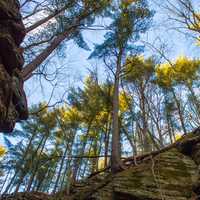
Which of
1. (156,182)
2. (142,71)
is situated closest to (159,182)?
(156,182)

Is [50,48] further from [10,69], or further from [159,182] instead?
[159,182]

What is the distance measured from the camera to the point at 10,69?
634 centimetres

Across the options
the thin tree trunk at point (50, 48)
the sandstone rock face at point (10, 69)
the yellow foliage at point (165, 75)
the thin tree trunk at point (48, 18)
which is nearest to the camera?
the sandstone rock face at point (10, 69)

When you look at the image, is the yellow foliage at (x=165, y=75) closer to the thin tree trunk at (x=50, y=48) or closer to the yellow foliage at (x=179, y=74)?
the yellow foliage at (x=179, y=74)

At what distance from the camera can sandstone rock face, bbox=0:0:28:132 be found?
18.8 ft

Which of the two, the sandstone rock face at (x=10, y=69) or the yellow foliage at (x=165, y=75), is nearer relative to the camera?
the sandstone rock face at (x=10, y=69)

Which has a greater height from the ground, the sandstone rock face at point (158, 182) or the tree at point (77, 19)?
the tree at point (77, 19)

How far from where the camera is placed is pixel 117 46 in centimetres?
988

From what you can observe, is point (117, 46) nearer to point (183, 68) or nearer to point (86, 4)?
point (86, 4)

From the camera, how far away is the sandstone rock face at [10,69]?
5.72 meters

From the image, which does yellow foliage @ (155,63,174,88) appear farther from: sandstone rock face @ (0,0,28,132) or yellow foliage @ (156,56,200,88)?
sandstone rock face @ (0,0,28,132)

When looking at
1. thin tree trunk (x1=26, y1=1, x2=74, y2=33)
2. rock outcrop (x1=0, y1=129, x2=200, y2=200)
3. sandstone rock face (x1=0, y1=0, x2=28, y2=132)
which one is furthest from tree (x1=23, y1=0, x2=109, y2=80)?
rock outcrop (x1=0, y1=129, x2=200, y2=200)

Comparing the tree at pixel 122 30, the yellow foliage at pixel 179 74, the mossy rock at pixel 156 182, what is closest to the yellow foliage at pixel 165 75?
the yellow foliage at pixel 179 74

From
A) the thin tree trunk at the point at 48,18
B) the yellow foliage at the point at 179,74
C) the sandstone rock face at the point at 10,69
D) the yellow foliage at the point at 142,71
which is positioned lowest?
the sandstone rock face at the point at 10,69
